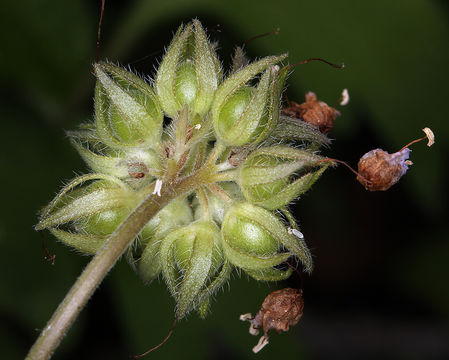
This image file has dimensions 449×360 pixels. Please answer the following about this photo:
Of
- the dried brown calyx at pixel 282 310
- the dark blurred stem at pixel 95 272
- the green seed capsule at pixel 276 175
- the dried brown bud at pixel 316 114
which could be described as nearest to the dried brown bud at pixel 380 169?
the green seed capsule at pixel 276 175

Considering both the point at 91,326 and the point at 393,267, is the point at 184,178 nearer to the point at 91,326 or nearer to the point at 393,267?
the point at 91,326

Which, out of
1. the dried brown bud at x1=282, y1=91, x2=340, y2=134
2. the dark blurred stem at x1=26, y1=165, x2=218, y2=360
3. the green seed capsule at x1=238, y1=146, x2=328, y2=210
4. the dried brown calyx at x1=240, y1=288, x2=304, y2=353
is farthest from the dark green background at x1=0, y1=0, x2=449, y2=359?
the dark blurred stem at x1=26, y1=165, x2=218, y2=360

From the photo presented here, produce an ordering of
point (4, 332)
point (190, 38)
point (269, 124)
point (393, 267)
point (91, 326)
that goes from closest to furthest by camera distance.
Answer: point (269, 124)
point (190, 38)
point (4, 332)
point (91, 326)
point (393, 267)

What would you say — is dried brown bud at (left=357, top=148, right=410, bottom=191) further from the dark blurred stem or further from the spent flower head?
the dark blurred stem

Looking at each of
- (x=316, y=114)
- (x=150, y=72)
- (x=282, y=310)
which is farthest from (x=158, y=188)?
(x=150, y=72)

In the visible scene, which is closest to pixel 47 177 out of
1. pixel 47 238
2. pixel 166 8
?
pixel 47 238

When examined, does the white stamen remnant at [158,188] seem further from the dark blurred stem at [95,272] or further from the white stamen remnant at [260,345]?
the white stamen remnant at [260,345]
